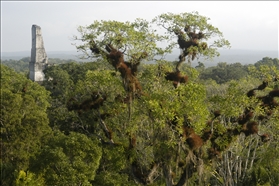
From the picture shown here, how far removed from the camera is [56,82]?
24.2 meters

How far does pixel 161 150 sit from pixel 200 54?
3272 millimetres

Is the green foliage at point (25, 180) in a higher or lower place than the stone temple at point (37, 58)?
lower

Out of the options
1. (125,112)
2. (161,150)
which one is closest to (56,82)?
(125,112)

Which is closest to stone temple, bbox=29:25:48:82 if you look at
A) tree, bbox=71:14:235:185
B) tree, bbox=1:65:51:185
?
tree, bbox=1:65:51:185

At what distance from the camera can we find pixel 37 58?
3900 centimetres

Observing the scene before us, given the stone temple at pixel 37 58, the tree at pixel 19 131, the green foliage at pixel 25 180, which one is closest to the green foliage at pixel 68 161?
the green foliage at pixel 25 180

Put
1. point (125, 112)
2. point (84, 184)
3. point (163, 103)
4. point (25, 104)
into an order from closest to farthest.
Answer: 1. point (163, 103)
2. point (84, 184)
3. point (125, 112)
4. point (25, 104)

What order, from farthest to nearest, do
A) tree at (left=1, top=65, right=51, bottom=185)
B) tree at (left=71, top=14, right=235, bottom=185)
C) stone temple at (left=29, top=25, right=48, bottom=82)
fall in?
stone temple at (left=29, top=25, right=48, bottom=82) → tree at (left=1, top=65, right=51, bottom=185) → tree at (left=71, top=14, right=235, bottom=185)

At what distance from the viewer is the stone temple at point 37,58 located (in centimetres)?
3650

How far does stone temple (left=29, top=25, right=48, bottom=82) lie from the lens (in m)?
36.5

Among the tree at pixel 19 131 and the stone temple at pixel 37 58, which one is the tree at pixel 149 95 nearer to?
the tree at pixel 19 131

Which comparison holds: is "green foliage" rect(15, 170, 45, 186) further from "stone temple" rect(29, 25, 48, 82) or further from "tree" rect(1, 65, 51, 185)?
"stone temple" rect(29, 25, 48, 82)

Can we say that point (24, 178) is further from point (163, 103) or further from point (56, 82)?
point (56, 82)

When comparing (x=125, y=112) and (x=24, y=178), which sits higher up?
(x=125, y=112)
